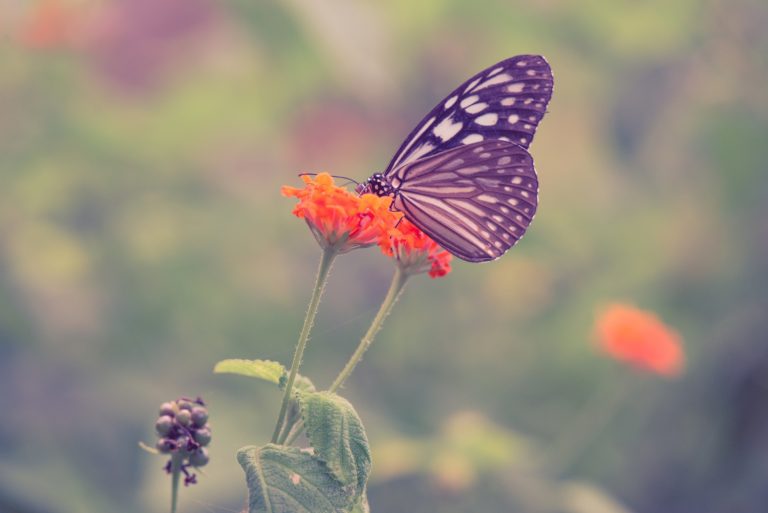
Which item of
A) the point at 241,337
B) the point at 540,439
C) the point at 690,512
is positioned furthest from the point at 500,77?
the point at 690,512

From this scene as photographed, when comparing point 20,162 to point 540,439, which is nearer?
point 20,162

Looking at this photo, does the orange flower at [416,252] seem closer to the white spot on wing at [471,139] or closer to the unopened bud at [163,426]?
the white spot on wing at [471,139]

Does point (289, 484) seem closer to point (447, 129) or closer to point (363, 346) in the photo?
point (363, 346)

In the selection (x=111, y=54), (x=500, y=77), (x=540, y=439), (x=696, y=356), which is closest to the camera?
(x=500, y=77)

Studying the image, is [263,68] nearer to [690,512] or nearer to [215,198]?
[215,198]

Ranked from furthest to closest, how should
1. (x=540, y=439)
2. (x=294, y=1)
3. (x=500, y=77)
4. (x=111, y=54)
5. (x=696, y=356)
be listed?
(x=696, y=356) → (x=540, y=439) → (x=111, y=54) → (x=294, y=1) → (x=500, y=77)

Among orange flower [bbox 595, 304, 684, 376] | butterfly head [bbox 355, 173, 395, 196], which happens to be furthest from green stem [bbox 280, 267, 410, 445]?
orange flower [bbox 595, 304, 684, 376]
